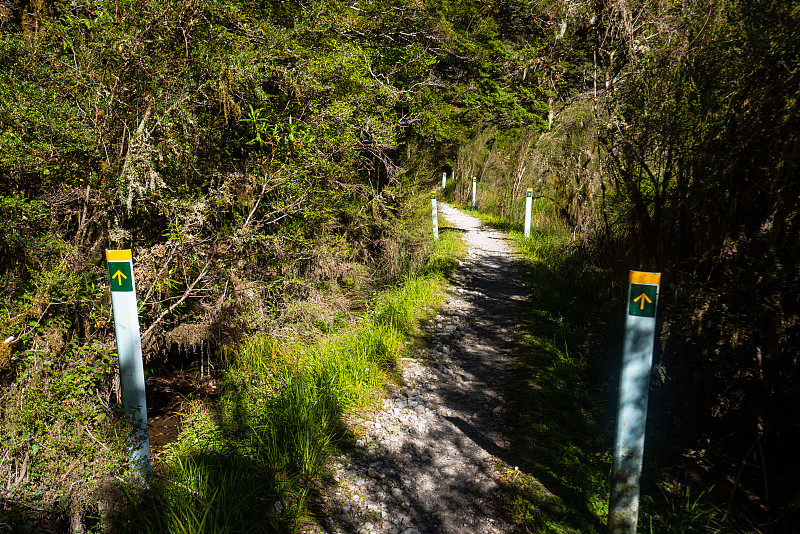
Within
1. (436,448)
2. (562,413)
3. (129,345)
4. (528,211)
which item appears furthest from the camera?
(528,211)

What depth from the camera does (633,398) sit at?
245cm

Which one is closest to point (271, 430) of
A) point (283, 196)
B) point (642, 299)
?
point (642, 299)

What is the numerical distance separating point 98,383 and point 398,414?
10.1ft

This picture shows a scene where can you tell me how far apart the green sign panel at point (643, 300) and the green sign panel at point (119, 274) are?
3.08 m

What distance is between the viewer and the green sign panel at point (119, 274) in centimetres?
279

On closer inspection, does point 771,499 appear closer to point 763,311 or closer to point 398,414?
point 763,311

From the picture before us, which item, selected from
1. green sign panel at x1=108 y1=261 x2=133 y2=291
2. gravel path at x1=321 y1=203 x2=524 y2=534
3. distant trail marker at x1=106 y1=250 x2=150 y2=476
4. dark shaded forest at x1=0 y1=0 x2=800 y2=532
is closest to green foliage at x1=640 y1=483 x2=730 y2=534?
dark shaded forest at x1=0 y1=0 x2=800 y2=532

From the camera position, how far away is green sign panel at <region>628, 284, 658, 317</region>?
236 centimetres

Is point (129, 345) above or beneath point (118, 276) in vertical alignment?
beneath

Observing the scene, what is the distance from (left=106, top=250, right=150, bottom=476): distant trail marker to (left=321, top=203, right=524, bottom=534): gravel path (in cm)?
135

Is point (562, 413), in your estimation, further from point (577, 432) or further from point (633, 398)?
point (633, 398)

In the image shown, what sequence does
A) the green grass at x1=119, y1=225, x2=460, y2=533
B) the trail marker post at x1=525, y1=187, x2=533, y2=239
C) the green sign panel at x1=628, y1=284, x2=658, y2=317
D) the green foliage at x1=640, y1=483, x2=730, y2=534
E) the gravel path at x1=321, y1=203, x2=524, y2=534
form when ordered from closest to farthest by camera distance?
1. the green sign panel at x1=628, y1=284, x2=658, y2=317
2. the green foliage at x1=640, y1=483, x2=730, y2=534
3. the green grass at x1=119, y1=225, x2=460, y2=533
4. the gravel path at x1=321, y1=203, x2=524, y2=534
5. the trail marker post at x1=525, y1=187, x2=533, y2=239

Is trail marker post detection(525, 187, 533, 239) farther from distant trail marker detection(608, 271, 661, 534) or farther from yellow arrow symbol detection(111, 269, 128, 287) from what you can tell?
yellow arrow symbol detection(111, 269, 128, 287)

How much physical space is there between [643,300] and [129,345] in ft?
10.4
